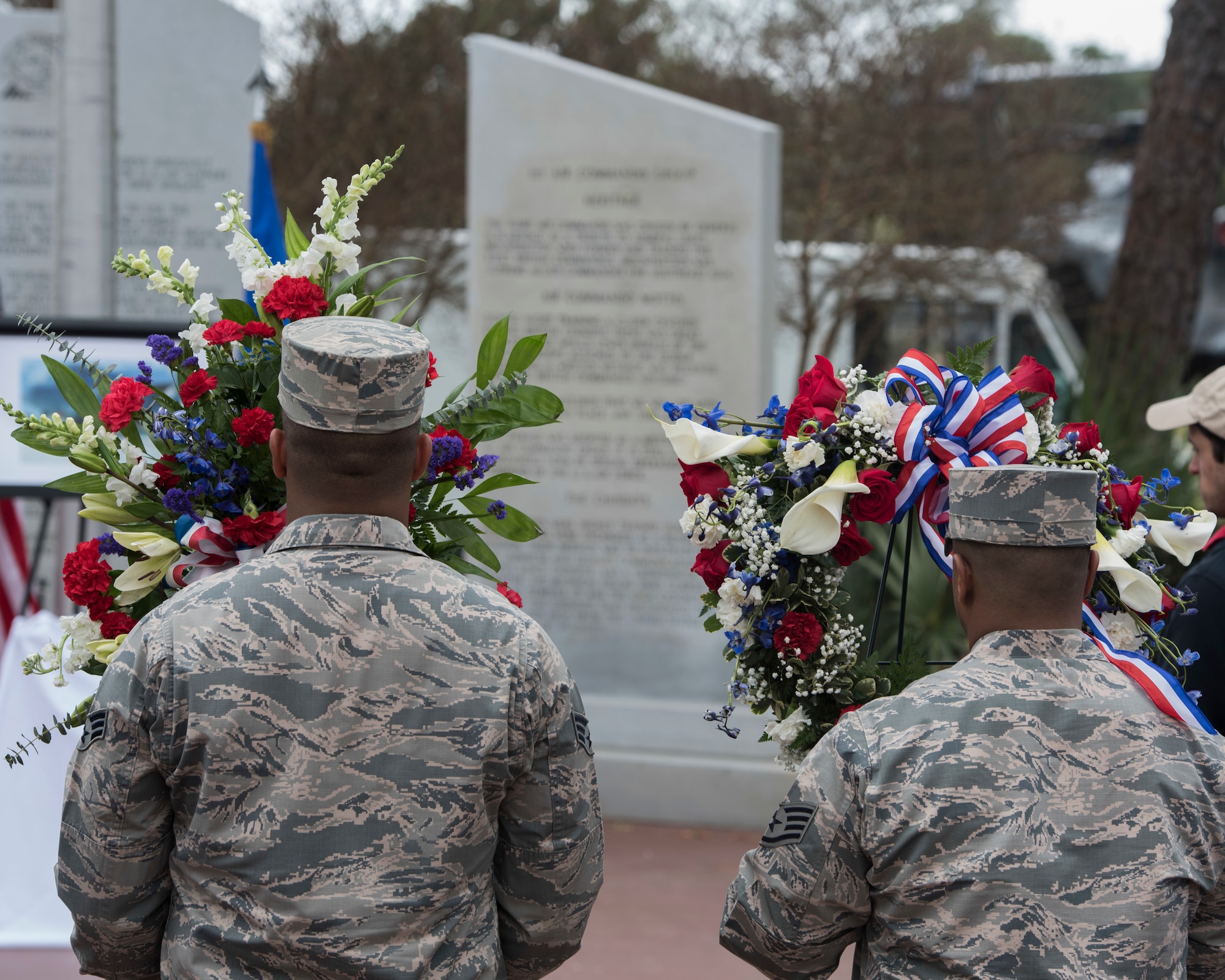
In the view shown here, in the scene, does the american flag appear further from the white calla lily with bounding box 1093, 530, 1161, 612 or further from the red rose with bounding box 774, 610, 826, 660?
the white calla lily with bounding box 1093, 530, 1161, 612

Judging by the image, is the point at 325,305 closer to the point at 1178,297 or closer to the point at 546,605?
the point at 546,605

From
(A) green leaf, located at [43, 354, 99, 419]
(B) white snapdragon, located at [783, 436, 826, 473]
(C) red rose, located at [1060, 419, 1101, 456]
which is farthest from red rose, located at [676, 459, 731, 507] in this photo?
(A) green leaf, located at [43, 354, 99, 419]

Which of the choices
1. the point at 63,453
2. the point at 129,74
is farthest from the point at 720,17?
the point at 63,453

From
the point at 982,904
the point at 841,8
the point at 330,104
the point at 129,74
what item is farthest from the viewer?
the point at 330,104

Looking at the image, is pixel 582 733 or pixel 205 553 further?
pixel 205 553

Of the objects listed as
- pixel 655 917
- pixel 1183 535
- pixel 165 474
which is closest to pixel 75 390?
pixel 165 474

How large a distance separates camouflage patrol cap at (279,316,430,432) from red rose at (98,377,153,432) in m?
0.51

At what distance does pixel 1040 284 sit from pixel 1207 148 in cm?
559

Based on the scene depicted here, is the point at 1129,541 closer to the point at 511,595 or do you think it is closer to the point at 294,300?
the point at 511,595

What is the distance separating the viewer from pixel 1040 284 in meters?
13.2

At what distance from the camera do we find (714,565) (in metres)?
2.40

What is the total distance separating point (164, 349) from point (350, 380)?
0.70 meters

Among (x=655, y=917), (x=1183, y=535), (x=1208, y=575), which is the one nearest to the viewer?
(x=1183, y=535)

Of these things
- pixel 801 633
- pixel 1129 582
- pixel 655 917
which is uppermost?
pixel 1129 582
